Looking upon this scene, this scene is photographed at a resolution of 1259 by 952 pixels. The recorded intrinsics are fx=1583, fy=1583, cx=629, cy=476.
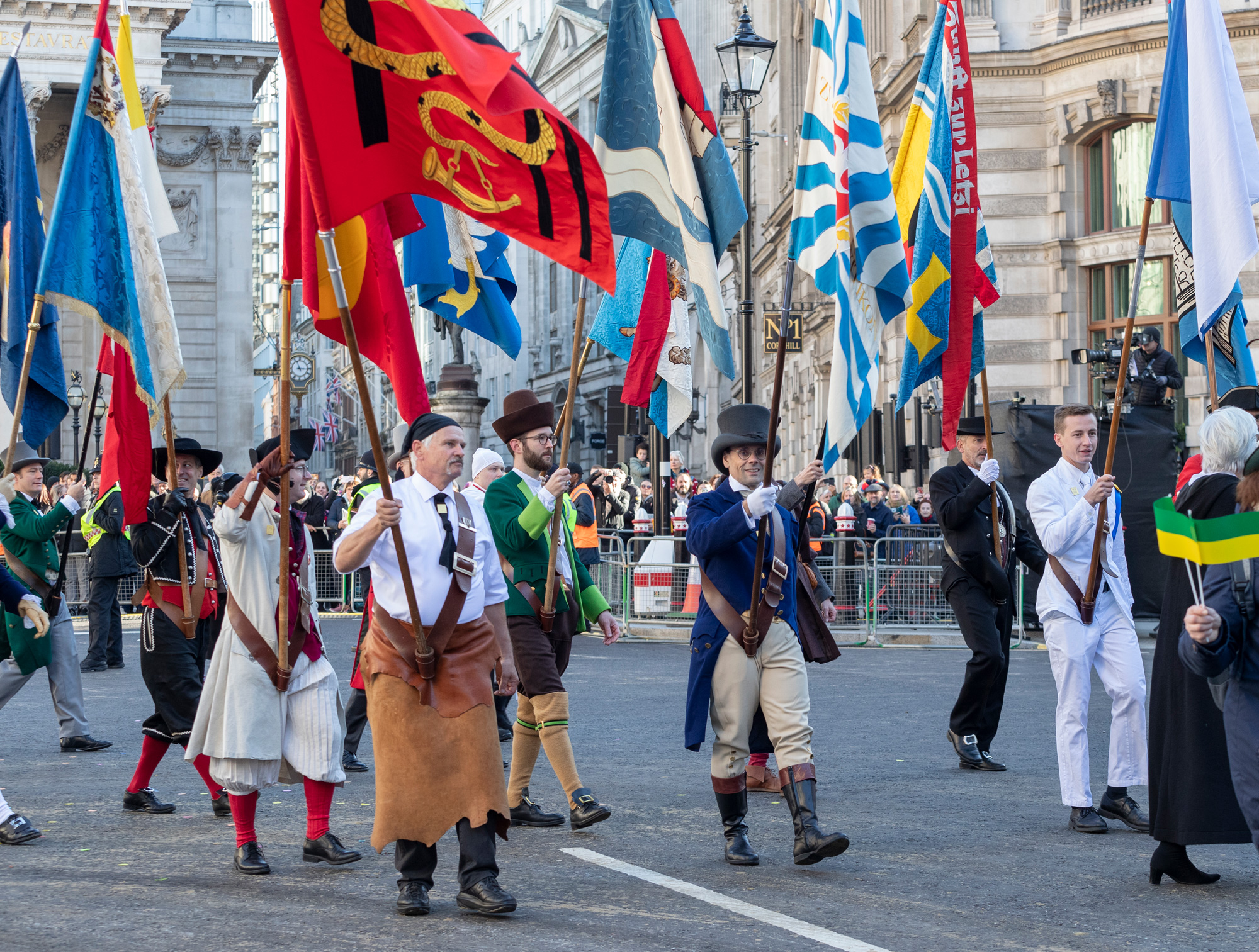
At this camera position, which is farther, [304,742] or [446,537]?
[304,742]

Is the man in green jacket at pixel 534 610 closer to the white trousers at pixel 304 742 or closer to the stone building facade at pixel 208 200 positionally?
the white trousers at pixel 304 742

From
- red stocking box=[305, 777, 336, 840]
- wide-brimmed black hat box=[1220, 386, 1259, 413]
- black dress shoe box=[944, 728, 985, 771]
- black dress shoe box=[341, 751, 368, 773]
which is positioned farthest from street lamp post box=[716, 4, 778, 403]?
red stocking box=[305, 777, 336, 840]

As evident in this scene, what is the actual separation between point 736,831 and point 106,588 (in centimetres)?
997

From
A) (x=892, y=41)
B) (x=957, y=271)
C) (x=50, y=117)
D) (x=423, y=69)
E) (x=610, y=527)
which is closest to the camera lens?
(x=423, y=69)

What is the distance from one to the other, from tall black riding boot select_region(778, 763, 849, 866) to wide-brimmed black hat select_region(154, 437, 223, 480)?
3515 mm

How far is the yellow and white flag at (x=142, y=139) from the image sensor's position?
857 centimetres

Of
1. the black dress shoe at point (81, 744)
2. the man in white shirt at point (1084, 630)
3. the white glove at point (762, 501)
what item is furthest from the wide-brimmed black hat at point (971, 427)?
the black dress shoe at point (81, 744)

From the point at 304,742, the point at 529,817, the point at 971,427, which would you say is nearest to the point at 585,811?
the point at 529,817

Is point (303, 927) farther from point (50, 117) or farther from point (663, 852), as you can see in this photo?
point (50, 117)

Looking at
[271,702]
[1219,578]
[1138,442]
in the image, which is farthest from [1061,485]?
[1138,442]

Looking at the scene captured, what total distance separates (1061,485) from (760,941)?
3372 millimetres

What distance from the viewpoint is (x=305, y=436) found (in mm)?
7191

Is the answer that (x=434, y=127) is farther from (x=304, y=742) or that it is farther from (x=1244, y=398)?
(x=1244, y=398)

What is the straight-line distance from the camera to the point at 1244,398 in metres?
8.07
